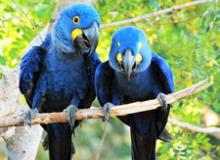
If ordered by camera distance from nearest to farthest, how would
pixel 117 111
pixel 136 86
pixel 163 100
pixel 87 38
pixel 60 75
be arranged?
pixel 117 111 → pixel 163 100 → pixel 87 38 → pixel 136 86 → pixel 60 75

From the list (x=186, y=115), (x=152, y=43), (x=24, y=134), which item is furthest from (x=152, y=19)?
(x=24, y=134)

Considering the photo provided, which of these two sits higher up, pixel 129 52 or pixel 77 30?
pixel 77 30

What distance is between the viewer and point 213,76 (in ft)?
12.4

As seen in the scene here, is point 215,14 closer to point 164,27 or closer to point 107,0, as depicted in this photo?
point 107,0

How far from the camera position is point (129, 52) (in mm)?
3467

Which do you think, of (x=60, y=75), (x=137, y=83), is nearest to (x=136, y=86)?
(x=137, y=83)

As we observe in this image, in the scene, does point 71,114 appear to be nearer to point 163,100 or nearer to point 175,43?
point 163,100

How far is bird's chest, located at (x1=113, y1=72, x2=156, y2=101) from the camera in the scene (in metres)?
3.77

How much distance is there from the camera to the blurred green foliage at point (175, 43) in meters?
4.07

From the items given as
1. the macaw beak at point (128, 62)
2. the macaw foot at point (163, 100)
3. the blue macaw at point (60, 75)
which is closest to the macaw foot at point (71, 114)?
the blue macaw at point (60, 75)

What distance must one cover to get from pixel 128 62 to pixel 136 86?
16.2 inches

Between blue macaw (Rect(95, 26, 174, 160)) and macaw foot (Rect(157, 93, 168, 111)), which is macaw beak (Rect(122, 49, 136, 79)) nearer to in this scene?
blue macaw (Rect(95, 26, 174, 160))

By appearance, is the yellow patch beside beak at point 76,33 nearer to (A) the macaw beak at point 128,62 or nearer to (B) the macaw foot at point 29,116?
(A) the macaw beak at point 128,62

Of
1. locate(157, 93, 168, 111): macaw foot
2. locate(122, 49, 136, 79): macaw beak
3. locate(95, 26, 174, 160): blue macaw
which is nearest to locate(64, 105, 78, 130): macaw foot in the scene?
locate(95, 26, 174, 160): blue macaw
